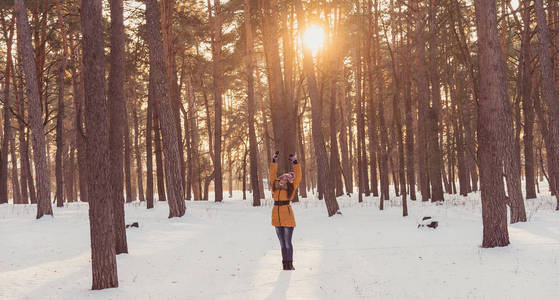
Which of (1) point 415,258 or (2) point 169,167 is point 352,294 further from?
(2) point 169,167

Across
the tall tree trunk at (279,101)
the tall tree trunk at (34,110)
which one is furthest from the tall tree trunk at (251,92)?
the tall tree trunk at (34,110)

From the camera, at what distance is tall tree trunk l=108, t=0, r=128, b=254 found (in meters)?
8.84

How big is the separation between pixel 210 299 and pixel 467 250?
520 centimetres

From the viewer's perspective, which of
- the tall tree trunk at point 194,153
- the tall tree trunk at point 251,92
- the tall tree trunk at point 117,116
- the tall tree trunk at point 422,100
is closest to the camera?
the tall tree trunk at point 117,116

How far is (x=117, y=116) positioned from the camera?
8.98 meters

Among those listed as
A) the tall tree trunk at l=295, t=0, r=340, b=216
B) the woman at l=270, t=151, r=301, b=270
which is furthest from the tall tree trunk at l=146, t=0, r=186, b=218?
the woman at l=270, t=151, r=301, b=270

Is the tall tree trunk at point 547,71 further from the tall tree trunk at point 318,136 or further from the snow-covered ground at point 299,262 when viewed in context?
the tall tree trunk at point 318,136

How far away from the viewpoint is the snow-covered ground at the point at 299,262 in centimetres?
648

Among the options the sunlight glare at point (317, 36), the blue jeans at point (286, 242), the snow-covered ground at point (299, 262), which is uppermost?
the sunlight glare at point (317, 36)

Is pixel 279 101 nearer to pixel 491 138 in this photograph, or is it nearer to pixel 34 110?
pixel 34 110

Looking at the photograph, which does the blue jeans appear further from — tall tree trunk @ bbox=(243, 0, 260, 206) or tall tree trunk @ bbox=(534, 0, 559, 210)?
tall tree trunk @ bbox=(243, 0, 260, 206)

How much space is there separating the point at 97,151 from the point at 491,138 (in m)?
6.93

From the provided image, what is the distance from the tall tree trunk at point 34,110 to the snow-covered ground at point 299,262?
781 mm

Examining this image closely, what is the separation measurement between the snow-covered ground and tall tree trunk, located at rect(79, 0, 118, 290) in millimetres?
509
